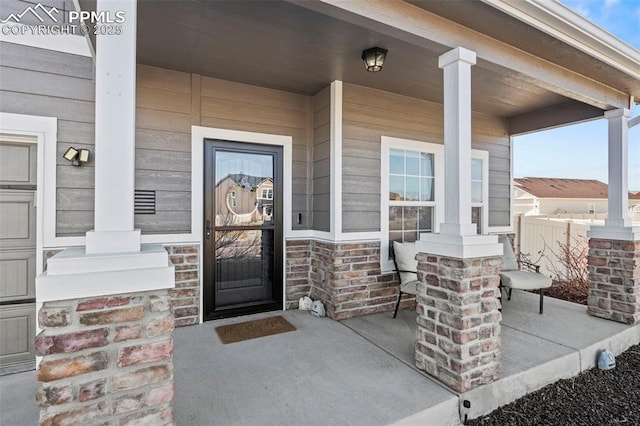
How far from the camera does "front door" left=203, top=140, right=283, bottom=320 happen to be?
11.5ft

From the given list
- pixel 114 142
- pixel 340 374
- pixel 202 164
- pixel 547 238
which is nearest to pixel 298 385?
pixel 340 374

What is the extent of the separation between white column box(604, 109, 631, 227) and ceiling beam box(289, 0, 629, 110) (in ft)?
2.80

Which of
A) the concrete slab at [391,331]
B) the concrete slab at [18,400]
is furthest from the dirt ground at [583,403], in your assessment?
the concrete slab at [18,400]

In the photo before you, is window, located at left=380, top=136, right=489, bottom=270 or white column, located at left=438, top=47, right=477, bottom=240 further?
window, located at left=380, top=136, right=489, bottom=270

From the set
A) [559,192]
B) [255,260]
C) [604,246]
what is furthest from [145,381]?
[559,192]

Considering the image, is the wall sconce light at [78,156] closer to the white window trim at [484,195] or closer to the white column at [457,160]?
the white column at [457,160]

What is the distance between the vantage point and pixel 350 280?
367 centimetres

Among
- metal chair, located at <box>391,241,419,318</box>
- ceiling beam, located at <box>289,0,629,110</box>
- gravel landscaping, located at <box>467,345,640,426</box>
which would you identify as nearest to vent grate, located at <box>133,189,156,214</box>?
ceiling beam, located at <box>289,0,629,110</box>

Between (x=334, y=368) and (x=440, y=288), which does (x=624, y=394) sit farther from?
(x=334, y=368)

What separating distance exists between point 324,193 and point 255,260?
112 centimetres

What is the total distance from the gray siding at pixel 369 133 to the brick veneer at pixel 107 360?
2470mm

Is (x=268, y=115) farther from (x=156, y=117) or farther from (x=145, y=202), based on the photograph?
(x=145, y=202)

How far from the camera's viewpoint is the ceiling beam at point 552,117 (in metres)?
4.28

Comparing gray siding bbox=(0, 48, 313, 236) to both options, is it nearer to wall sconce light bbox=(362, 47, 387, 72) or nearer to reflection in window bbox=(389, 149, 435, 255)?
reflection in window bbox=(389, 149, 435, 255)
